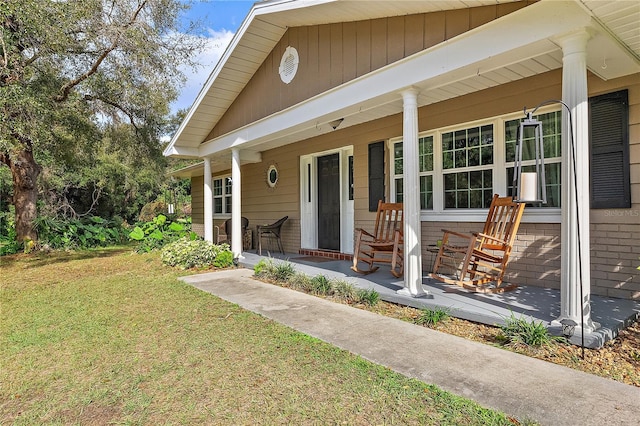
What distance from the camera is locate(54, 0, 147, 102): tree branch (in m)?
8.94

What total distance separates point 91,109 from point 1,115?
3845 mm

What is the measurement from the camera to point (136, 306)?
4.74 m

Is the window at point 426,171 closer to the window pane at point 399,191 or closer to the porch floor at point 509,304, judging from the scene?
the window pane at point 399,191

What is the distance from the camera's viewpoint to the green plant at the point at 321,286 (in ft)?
16.2

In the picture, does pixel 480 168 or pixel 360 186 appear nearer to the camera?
pixel 480 168

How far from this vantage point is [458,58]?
3662mm

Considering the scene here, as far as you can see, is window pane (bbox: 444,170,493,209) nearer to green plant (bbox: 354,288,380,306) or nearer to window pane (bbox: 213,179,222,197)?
green plant (bbox: 354,288,380,306)

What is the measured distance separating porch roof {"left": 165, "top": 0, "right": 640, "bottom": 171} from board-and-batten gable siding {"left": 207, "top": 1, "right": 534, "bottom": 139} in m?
0.10

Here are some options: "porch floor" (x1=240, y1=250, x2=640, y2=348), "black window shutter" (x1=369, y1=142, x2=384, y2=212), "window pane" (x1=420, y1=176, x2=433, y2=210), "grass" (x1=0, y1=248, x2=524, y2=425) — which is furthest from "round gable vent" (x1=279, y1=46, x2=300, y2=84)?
"grass" (x1=0, y1=248, x2=524, y2=425)

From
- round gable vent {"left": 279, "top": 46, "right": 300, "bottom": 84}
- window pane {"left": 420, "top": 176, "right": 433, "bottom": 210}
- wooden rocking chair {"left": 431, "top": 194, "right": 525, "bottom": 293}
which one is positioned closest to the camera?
wooden rocking chair {"left": 431, "top": 194, "right": 525, "bottom": 293}

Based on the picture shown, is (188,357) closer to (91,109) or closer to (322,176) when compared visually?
(322,176)

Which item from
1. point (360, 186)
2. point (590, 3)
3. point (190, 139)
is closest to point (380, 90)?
point (590, 3)

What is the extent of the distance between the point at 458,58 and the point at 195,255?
19.7 ft

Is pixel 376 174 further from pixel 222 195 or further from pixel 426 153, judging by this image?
pixel 222 195
